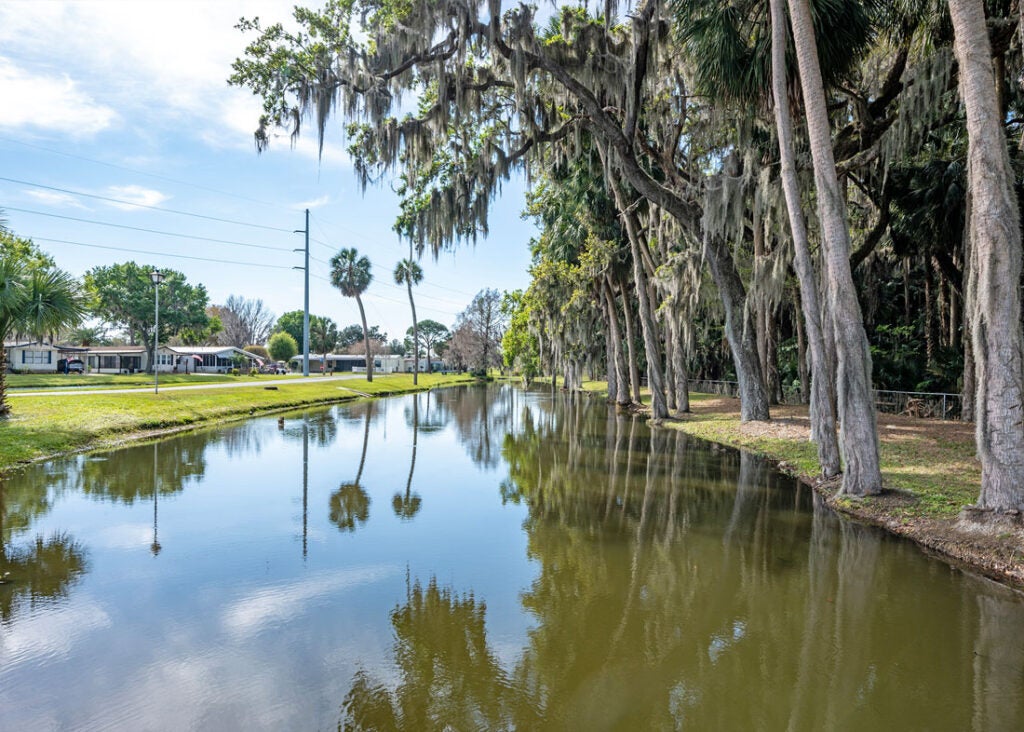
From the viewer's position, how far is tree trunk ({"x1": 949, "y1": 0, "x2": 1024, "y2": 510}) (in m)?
5.95

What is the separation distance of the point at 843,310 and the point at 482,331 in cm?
7323

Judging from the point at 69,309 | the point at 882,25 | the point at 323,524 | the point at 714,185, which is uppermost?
the point at 882,25

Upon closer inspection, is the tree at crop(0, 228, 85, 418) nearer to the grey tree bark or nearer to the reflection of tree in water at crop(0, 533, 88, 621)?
the reflection of tree in water at crop(0, 533, 88, 621)

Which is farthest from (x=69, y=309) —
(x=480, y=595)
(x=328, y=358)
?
(x=328, y=358)

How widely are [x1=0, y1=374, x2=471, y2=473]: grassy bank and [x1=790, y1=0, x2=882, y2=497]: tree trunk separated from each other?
43.6 ft

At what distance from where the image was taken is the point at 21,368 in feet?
139

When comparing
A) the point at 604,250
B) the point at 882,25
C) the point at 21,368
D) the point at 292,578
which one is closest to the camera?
the point at 292,578

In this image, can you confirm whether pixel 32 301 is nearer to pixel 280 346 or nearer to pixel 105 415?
pixel 105 415

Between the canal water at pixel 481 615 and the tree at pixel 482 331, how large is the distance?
70.9 meters

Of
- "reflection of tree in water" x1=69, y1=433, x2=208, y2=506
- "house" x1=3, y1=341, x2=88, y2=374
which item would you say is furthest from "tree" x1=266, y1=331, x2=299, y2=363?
"reflection of tree in water" x1=69, y1=433, x2=208, y2=506

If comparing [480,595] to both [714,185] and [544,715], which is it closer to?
[544,715]

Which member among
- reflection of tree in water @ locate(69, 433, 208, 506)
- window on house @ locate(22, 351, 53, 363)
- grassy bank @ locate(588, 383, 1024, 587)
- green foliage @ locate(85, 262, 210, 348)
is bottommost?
reflection of tree in water @ locate(69, 433, 208, 506)

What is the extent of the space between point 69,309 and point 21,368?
124 feet

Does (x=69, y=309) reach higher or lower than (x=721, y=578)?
higher
